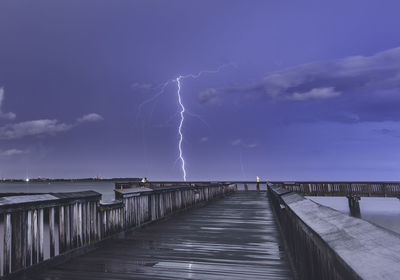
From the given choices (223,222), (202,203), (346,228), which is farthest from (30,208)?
(202,203)

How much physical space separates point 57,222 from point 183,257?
245 centimetres

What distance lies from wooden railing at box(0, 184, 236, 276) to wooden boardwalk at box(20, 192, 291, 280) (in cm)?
30

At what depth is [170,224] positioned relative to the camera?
9.14 meters

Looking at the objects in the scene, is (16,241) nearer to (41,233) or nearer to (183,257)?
(41,233)

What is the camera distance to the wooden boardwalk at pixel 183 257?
4.29m

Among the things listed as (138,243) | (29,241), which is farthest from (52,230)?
(138,243)

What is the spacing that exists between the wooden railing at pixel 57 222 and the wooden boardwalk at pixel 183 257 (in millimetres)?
301

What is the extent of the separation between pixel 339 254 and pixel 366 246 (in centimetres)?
14

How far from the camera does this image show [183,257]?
5227mm

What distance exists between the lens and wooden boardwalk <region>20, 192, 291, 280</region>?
14.1 feet

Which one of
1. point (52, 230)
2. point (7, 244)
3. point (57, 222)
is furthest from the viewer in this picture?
point (57, 222)

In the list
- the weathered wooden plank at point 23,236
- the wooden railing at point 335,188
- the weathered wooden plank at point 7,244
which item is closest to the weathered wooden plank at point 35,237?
the weathered wooden plank at point 23,236

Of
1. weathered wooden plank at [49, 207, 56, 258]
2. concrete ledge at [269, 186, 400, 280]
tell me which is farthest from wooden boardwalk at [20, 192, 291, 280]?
concrete ledge at [269, 186, 400, 280]

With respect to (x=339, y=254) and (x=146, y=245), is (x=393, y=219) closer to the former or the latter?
(x=146, y=245)
